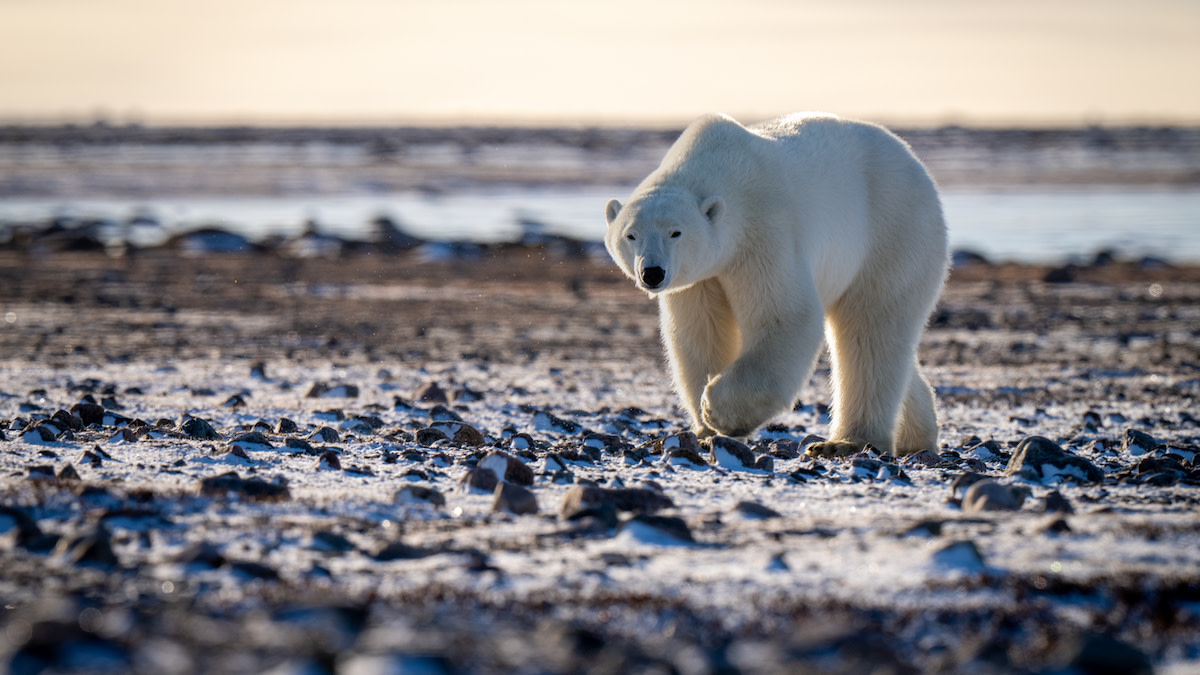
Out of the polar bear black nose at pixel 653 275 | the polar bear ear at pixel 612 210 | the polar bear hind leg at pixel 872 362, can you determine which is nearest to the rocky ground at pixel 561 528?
the polar bear hind leg at pixel 872 362

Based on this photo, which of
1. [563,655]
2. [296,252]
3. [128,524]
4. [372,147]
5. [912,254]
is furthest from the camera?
[372,147]

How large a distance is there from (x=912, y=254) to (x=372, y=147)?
55689mm

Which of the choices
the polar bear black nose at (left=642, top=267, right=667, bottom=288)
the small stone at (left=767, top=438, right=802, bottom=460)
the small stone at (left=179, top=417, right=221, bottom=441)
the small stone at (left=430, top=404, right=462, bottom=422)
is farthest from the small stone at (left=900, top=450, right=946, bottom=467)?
the small stone at (left=179, top=417, right=221, bottom=441)

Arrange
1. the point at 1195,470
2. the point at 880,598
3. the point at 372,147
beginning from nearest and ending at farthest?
the point at 880,598, the point at 1195,470, the point at 372,147

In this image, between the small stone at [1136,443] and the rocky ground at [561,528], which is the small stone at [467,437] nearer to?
the rocky ground at [561,528]

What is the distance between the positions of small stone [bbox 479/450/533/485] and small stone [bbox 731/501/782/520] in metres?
0.80

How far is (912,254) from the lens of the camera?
17.7 feet

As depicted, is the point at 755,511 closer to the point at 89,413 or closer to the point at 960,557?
the point at 960,557

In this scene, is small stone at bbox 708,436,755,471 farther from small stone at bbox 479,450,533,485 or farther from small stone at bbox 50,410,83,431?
small stone at bbox 50,410,83,431

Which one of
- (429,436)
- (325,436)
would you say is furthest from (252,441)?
(429,436)

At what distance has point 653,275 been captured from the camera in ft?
14.8

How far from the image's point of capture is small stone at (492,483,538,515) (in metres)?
3.52

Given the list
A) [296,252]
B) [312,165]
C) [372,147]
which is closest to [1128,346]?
[296,252]

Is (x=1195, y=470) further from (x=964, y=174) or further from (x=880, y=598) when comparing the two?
(x=964, y=174)
